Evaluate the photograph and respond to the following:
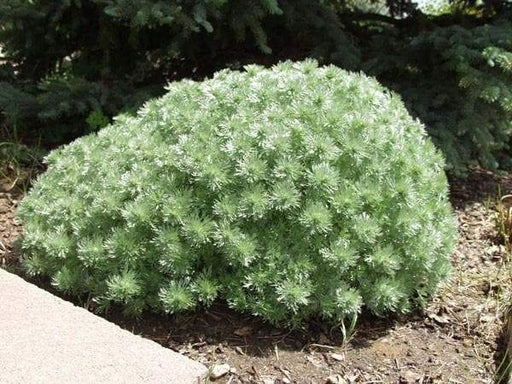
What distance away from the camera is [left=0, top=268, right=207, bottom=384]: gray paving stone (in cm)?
242

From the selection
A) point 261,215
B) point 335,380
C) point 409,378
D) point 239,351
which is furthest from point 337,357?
point 261,215

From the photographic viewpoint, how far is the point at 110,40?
4.55m

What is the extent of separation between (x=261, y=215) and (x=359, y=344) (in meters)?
0.73

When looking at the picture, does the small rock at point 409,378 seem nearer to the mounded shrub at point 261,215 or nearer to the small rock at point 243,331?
the mounded shrub at point 261,215

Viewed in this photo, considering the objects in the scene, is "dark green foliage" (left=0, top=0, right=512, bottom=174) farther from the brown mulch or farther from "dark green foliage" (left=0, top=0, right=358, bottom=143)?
the brown mulch

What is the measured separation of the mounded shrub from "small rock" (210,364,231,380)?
0.82 feet

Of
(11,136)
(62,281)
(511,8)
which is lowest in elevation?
(11,136)

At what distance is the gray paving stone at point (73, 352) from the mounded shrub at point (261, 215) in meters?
0.22

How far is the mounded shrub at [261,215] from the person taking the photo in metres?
2.83

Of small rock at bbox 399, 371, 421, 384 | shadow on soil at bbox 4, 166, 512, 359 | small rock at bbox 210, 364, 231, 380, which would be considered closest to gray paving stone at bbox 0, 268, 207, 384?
small rock at bbox 210, 364, 231, 380

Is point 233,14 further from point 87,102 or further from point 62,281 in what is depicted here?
point 62,281

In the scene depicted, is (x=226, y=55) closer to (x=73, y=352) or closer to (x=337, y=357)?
(x=337, y=357)

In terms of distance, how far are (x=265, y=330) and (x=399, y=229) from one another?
73 cm

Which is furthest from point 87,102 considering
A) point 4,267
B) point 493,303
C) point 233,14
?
point 493,303
